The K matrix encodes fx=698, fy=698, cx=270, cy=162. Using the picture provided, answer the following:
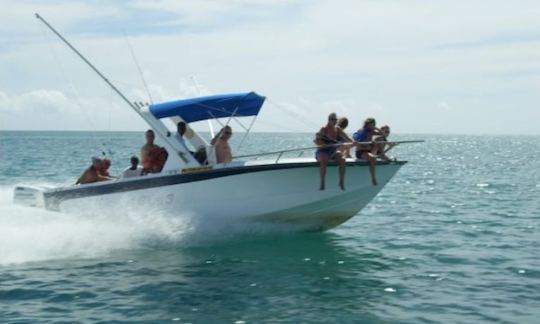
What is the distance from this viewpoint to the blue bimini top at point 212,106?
Result: 13461mm

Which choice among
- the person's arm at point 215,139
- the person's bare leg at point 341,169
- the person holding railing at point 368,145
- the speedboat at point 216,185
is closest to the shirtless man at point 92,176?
the speedboat at point 216,185

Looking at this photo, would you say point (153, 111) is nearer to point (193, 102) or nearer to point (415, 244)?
point (193, 102)

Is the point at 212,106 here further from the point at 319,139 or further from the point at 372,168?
the point at 372,168

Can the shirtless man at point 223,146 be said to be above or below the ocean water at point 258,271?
above

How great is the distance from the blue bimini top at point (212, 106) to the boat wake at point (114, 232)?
198 cm

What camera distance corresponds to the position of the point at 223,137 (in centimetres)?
1341

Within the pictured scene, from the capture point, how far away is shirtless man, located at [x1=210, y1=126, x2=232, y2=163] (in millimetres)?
13422

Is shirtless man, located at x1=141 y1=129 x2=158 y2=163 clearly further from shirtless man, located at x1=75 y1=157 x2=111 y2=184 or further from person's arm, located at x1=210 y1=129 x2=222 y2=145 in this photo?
person's arm, located at x1=210 y1=129 x2=222 y2=145

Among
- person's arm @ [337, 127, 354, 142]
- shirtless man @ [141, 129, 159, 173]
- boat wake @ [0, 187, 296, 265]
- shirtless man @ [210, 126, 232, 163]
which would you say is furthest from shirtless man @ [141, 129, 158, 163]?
person's arm @ [337, 127, 354, 142]

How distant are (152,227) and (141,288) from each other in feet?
9.76

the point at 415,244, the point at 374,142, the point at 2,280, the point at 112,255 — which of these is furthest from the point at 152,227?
the point at 415,244

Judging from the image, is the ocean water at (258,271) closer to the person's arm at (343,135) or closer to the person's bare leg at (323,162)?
the person's bare leg at (323,162)

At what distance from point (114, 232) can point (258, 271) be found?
11.4 feet

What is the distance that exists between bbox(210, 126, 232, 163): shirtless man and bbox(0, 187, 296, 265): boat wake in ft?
3.71
